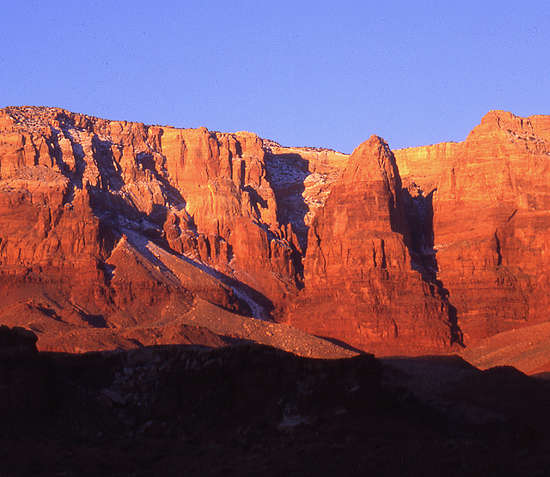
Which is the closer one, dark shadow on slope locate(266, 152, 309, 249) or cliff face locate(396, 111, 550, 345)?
cliff face locate(396, 111, 550, 345)

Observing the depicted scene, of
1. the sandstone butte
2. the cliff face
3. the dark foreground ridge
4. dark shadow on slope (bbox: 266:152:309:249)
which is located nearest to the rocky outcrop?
the sandstone butte

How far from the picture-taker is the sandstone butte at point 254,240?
128500 millimetres

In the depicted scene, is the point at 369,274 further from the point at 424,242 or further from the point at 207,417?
the point at 207,417

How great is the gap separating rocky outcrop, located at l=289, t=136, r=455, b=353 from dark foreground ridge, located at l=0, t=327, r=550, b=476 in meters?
76.0

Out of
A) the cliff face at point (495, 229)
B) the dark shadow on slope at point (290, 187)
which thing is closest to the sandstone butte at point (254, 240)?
the cliff face at point (495, 229)

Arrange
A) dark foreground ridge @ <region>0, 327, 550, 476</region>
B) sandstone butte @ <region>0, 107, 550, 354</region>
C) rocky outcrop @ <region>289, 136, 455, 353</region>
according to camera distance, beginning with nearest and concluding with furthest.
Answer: dark foreground ridge @ <region>0, 327, 550, 476</region>, sandstone butte @ <region>0, 107, 550, 354</region>, rocky outcrop @ <region>289, 136, 455, 353</region>

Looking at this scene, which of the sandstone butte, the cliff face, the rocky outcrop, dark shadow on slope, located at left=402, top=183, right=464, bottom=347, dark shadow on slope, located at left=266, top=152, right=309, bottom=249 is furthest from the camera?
dark shadow on slope, located at left=266, top=152, right=309, bottom=249

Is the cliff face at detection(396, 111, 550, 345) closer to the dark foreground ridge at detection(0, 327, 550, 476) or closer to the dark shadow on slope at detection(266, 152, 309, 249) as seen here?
the dark shadow on slope at detection(266, 152, 309, 249)

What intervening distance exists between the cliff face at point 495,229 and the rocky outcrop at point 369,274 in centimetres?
552

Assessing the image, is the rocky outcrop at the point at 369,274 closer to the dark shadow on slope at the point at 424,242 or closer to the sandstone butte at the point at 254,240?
the sandstone butte at the point at 254,240

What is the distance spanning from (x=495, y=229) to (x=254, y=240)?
37.2m

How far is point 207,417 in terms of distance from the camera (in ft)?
154

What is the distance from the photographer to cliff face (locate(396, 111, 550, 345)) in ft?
447

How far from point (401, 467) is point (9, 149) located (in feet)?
392
